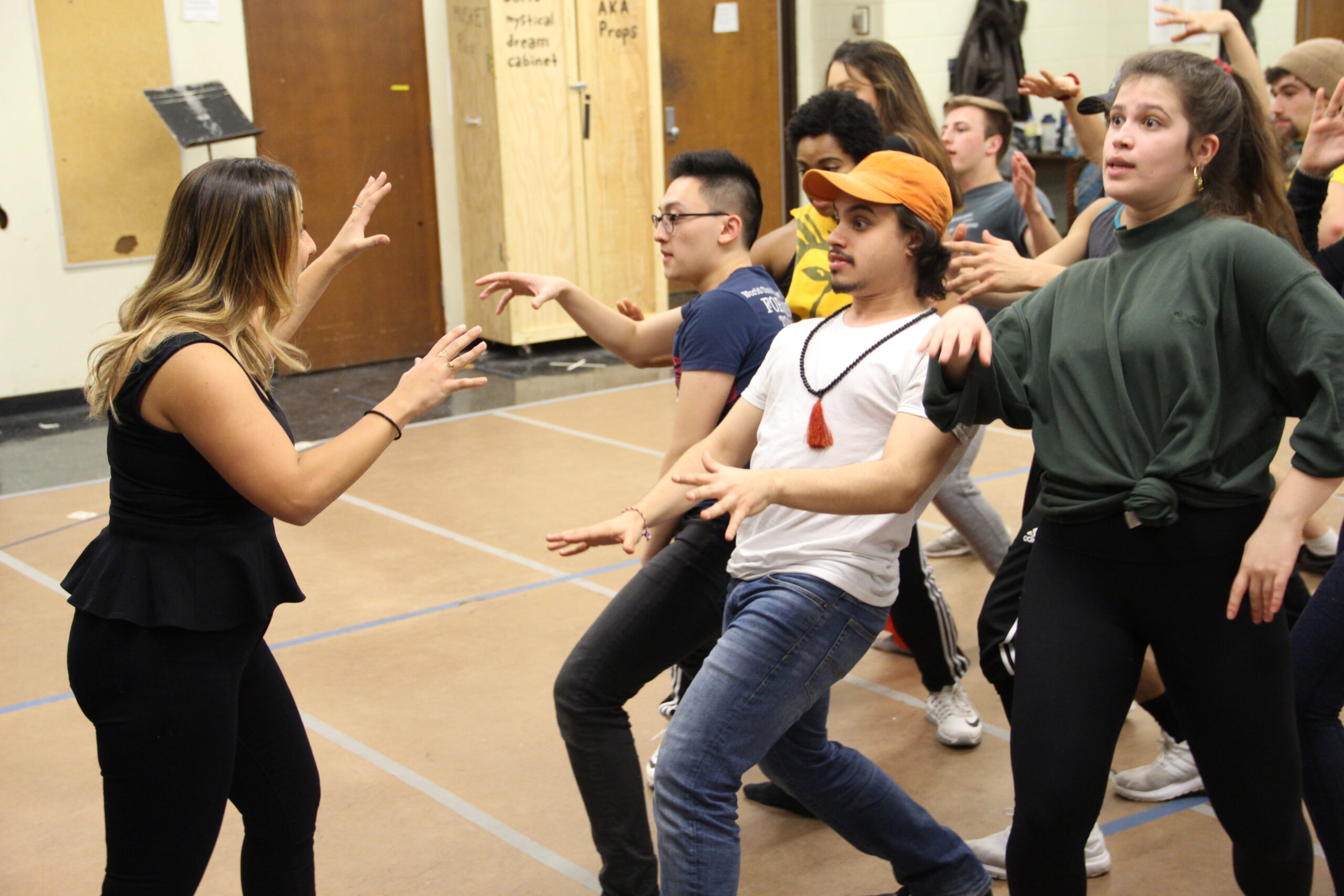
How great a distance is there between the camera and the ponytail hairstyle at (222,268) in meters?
2.20

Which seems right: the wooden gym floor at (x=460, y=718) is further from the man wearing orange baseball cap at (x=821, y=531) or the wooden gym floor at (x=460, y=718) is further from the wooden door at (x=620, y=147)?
the wooden door at (x=620, y=147)

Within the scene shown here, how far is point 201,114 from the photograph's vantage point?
786 centimetres

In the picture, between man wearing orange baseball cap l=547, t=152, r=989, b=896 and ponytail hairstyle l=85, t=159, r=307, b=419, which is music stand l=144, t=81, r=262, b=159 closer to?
ponytail hairstyle l=85, t=159, r=307, b=419

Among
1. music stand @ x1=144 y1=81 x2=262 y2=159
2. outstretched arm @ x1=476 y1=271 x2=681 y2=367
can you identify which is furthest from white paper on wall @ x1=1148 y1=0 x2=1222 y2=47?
outstretched arm @ x1=476 y1=271 x2=681 y2=367

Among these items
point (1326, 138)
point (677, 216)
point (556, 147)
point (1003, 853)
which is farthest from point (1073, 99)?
point (556, 147)

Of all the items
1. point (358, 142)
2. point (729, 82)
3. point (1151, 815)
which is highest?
point (729, 82)

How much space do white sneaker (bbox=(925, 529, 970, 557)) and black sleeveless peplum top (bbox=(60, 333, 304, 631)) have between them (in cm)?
333

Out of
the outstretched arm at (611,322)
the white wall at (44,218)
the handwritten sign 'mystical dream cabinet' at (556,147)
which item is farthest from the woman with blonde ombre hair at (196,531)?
the handwritten sign 'mystical dream cabinet' at (556,147)

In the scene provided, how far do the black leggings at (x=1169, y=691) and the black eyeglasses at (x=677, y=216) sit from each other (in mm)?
1290

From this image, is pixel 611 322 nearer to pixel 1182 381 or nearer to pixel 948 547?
pixel 1182 381

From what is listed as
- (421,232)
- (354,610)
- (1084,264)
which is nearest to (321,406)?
(421,232)

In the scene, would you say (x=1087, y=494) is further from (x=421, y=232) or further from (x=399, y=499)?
(x=421, y=232)

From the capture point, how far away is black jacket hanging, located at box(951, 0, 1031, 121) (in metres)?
10.3

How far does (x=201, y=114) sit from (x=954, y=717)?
615cm
